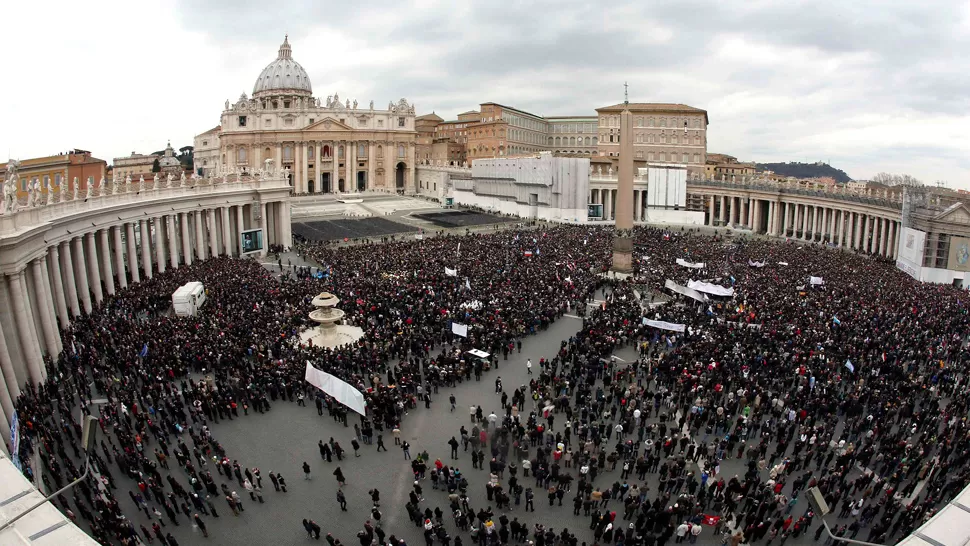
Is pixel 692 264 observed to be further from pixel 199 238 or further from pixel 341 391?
pixel 199 238

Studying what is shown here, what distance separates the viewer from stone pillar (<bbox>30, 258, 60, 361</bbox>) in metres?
22.1

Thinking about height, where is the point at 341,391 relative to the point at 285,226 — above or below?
below

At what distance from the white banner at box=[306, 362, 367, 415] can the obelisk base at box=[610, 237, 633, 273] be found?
2372cm

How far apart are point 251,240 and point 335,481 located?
33884 millimetres

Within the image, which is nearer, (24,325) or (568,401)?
(24,325)

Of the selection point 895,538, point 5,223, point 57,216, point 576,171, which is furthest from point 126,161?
point 895,538

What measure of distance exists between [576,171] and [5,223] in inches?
2365

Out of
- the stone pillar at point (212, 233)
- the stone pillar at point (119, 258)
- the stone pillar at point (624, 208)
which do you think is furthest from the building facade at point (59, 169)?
the stone pillar at point (624, 208)

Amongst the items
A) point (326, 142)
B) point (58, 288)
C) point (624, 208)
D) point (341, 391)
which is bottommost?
point (341, 391)

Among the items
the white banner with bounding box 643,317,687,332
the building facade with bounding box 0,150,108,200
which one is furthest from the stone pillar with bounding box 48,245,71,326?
the building facade with bounding box 0,150,108,200

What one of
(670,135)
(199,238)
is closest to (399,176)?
(670,135)

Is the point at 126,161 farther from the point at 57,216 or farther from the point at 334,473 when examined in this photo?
the point at 334,473

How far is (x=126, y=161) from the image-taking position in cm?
12006

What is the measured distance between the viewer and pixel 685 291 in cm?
3209
